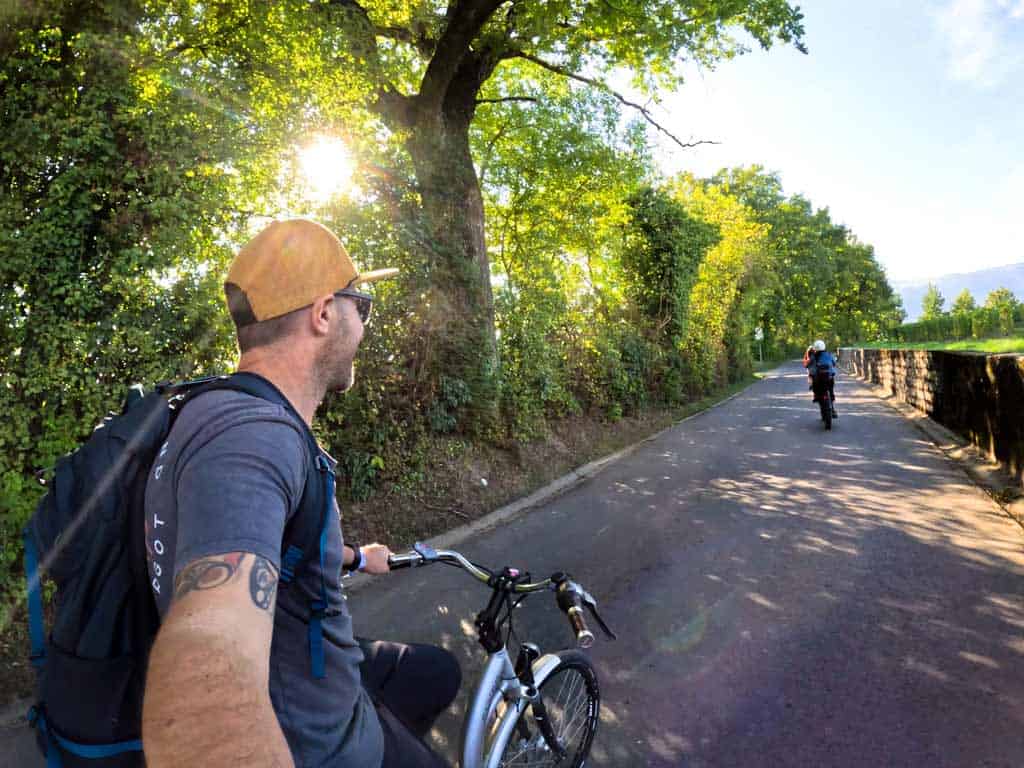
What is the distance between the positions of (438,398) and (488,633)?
6426mm

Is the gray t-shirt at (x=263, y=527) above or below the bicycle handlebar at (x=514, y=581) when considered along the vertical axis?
above

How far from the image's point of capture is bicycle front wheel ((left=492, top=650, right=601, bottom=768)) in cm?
254

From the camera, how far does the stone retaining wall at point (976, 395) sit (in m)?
7.58

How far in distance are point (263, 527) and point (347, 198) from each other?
22.4 ft

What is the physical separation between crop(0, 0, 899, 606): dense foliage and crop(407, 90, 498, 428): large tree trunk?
41 millimetres

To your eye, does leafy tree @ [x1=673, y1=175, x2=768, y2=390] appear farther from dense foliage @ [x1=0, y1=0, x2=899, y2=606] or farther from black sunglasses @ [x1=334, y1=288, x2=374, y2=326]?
black sunglasses @ [x1=334, y1=288, x2=374, y2=326]

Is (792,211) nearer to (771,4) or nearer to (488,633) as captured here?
(771,4)

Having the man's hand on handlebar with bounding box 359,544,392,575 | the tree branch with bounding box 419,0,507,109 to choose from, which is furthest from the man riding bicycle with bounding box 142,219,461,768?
the tree branch with bounding box 419,0,507,109

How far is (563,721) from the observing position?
9.39ft

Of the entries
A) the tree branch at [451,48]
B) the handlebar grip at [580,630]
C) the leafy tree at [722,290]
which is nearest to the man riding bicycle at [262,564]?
the handlebar grip at [580,630]

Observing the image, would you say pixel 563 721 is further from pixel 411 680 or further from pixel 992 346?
pixel 992 346

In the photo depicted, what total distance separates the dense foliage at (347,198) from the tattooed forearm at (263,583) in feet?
14.4

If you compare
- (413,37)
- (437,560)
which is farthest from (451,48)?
(437,560)

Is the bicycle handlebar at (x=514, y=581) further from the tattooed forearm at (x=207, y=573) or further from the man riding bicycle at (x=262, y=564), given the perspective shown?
the tattooed forearm at (x=207, y=573)
